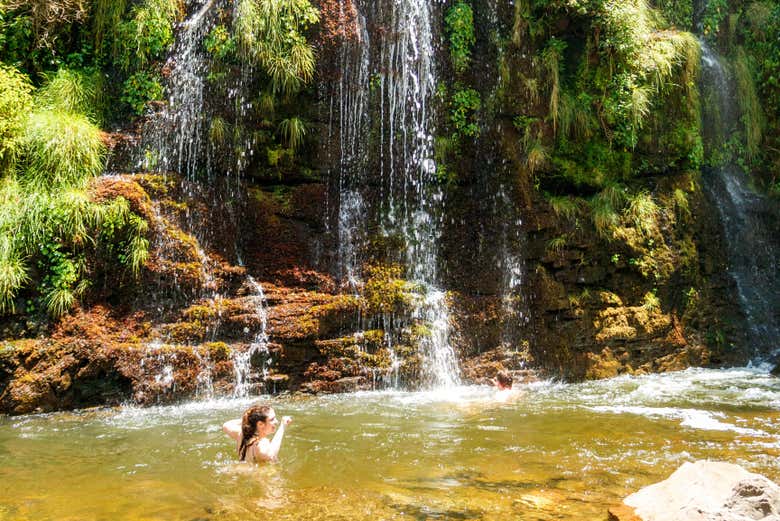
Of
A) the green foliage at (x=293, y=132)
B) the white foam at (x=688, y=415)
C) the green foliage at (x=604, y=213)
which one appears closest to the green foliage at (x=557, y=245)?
the green foliage at (x=604, y=213)

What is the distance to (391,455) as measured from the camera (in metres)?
5.47

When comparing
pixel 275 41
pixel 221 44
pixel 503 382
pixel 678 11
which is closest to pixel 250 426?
pixel 503 382

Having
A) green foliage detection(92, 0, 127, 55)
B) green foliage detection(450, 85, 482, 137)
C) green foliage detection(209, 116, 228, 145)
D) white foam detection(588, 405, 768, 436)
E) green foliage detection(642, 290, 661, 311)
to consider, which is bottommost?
white foam detection(588, 405, 768, 436)

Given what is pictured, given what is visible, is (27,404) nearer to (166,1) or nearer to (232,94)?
(232,94)

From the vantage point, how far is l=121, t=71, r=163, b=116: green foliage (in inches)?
380

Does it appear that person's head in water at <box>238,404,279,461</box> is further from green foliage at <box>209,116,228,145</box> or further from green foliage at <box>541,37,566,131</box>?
green foliage at <box>541,37,566,131</box>

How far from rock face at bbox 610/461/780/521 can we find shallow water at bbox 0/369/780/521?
1.02ft

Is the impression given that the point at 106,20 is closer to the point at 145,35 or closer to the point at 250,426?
the point at 145,35

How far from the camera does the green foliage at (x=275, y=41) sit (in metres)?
9.55

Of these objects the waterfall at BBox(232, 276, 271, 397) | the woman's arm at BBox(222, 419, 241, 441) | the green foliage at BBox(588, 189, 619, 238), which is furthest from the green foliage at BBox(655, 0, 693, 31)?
the woman's arm at BBox(222, 419, 241, 441)

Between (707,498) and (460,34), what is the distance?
8.83 meters

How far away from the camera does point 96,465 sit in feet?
17.2

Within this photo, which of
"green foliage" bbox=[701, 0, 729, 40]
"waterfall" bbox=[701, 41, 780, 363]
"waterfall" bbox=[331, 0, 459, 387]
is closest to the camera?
"waterfall" bbox=[331, 0, 459, 387]

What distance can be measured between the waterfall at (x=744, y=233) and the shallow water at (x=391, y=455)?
2954 mm
